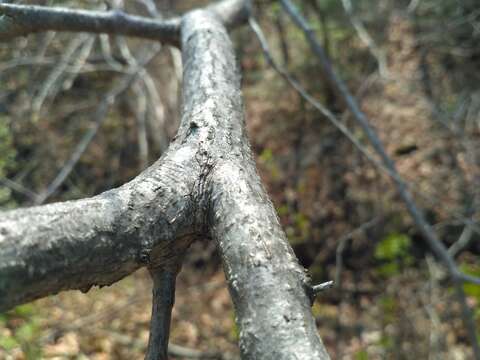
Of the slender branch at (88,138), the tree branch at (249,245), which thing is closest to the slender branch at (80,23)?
the tree branch at (249,245)

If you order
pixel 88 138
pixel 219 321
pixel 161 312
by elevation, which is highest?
pixel 88 138

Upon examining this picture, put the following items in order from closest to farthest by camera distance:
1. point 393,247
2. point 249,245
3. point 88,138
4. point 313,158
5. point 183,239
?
point 249,245
point 183,239
point 88,138
point 393,247
point 313,158

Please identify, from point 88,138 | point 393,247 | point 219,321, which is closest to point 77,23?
point 88,138

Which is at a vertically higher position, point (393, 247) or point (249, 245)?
point (393, 247)

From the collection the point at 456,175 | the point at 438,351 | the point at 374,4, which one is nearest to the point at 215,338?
the point at 438,351

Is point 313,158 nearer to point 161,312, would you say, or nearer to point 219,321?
point 219,321

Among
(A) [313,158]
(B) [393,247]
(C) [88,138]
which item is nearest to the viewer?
(C) [88,138]

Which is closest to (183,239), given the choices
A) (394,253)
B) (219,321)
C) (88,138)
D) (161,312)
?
(161,312)

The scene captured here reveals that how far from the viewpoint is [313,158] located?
495 cm

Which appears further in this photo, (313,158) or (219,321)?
(313,158)

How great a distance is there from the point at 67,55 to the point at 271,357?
4576mm

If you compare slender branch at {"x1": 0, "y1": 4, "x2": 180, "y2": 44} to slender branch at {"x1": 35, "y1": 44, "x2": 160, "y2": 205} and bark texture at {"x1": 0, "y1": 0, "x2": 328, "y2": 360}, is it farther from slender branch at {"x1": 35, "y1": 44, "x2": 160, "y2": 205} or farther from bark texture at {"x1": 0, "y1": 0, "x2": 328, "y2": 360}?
slender branch at {"x1": 35, "y1": 44, "x2": 160, "y2": 205}

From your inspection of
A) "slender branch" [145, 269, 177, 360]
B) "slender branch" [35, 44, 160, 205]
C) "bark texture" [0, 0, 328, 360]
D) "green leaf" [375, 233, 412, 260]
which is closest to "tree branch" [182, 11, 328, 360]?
"bark texture" [0, 0, 328, 360]

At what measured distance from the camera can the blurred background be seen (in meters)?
3.93
